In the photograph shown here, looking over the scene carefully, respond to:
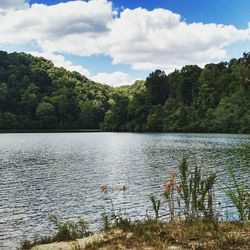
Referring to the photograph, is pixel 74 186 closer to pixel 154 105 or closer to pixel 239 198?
pixel 239 198

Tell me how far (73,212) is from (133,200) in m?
4.44

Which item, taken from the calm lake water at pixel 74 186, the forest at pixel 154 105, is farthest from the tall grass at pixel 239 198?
the forest at pixel 154 105

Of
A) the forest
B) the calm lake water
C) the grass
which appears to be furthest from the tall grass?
the forest

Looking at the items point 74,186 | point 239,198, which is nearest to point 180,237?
point 239,198

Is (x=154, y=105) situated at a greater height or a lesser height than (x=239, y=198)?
greater

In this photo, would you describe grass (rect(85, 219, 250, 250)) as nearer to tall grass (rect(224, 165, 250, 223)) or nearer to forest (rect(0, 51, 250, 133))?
tall grass (rect(224, 165, 250, 223))

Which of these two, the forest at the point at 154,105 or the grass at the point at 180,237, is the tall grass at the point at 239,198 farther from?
the forest at the point at 154,105

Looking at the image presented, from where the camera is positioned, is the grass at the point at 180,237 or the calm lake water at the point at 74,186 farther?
the calm lake water at the point at 74,186

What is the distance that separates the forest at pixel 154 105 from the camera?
130 metres

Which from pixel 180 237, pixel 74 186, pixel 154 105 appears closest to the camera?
pixel 180 237

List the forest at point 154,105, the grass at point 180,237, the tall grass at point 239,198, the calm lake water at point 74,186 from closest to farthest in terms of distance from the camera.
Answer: the grass at point 180,237 → the tall grass at point 239,198 → the calm lake water at point 74,186 → the forest at point 154,105

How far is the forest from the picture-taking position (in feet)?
428

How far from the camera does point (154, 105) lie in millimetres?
166000

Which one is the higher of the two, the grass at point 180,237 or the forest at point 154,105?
the forest at point 154,105
